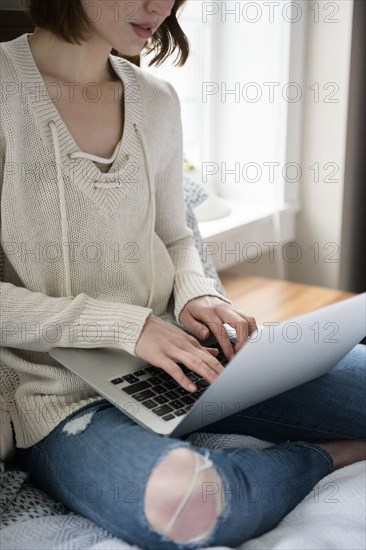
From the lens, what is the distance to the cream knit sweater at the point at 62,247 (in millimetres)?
1084

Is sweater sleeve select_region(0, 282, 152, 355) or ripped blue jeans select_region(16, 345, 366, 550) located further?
sweater sleeve select_region(0, 282, 152, 355)

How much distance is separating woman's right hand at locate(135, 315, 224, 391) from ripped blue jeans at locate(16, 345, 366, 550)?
3.6 inches

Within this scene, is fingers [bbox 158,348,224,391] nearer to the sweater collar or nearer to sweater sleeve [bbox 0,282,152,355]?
sweater sleeve [bbox 0,282,152,355]

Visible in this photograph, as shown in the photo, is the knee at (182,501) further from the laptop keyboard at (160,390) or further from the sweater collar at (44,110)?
the sweater collar at (44,110)

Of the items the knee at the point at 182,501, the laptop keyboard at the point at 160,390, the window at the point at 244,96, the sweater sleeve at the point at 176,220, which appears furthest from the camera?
the window at the point at 244,96

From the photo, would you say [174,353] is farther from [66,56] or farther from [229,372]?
[66,56]

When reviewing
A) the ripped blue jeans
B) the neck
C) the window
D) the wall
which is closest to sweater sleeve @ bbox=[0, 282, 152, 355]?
the ripped blue jeans

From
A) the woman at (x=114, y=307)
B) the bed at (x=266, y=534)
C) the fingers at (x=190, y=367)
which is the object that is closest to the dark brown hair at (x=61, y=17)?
the woman at (x=114, y=307)

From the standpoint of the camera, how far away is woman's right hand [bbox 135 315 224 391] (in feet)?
3.35

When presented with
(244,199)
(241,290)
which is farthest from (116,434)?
(244,199)

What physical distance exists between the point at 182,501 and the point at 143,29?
73 centimetres

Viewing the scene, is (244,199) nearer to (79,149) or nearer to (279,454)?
(79,149)

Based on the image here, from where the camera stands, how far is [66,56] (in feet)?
3.98

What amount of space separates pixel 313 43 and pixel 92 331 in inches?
61.3
